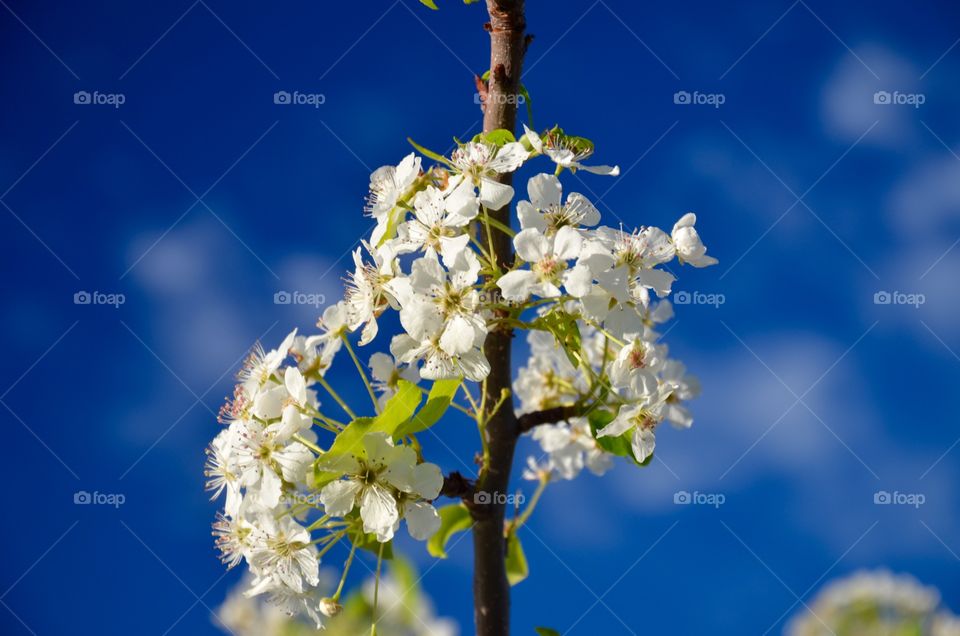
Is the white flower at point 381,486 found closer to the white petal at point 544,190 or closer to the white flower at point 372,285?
the white flower at point 372,285

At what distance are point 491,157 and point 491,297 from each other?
23 centimetres

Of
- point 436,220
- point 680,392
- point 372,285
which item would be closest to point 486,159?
point 436,220

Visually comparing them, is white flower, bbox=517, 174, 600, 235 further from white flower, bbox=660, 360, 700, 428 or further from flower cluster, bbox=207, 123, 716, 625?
white flower, bbox=660, 360, 700, 428

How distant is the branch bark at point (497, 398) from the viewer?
1442 millimetres

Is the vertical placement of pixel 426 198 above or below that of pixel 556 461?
below

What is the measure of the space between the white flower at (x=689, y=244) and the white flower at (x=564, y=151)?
14 cm

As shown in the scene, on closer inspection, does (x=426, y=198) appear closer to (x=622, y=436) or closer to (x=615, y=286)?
(x=615, y=286)

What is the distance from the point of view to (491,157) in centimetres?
137

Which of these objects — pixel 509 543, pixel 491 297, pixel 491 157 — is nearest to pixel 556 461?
pixel 509 543

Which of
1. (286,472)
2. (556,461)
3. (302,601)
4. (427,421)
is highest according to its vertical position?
(556,461)

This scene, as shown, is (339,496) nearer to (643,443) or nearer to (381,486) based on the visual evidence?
(381,486)

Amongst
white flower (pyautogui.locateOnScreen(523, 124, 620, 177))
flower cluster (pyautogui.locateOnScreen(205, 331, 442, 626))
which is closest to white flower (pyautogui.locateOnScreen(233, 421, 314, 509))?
flower cluster (pyautogui.locateOnScreen(205, 331, 442, 626))

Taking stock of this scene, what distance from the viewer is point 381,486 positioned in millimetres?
1233

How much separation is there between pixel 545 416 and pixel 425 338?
422 mm
